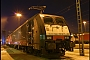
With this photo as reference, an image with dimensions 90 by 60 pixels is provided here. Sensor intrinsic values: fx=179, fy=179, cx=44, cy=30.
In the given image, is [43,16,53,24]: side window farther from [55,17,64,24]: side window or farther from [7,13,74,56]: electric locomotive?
[55,17,64,24]: side window

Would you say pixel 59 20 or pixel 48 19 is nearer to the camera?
pixel 48 19

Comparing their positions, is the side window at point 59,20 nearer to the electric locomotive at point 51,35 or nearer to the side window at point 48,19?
the electric locomotive at point 51,35

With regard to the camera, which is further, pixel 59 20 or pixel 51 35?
pixel 59 20

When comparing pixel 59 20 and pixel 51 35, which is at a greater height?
pixel 59 20

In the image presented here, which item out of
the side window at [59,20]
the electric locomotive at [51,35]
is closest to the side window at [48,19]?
the electric locomotive at [51,35]

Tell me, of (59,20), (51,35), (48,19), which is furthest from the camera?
(59,20)

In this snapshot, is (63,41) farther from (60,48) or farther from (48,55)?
(48,55)

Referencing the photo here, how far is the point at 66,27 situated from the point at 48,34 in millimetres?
1870

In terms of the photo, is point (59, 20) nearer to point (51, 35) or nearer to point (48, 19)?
point (48, 19)

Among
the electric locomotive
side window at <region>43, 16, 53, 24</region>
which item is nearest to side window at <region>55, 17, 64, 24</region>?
the electric locomotive

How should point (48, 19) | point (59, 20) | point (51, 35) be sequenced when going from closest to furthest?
point (51, 35)
point (48, 19)
point (59, 20)

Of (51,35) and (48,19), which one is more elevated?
(48,19)

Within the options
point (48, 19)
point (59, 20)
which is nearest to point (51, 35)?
point (48, 19)

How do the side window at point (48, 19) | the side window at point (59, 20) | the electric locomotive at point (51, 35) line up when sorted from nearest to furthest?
the electric locomotive at point (51, 35), the side window at point (48, 19), the side window at point (59, 20)
